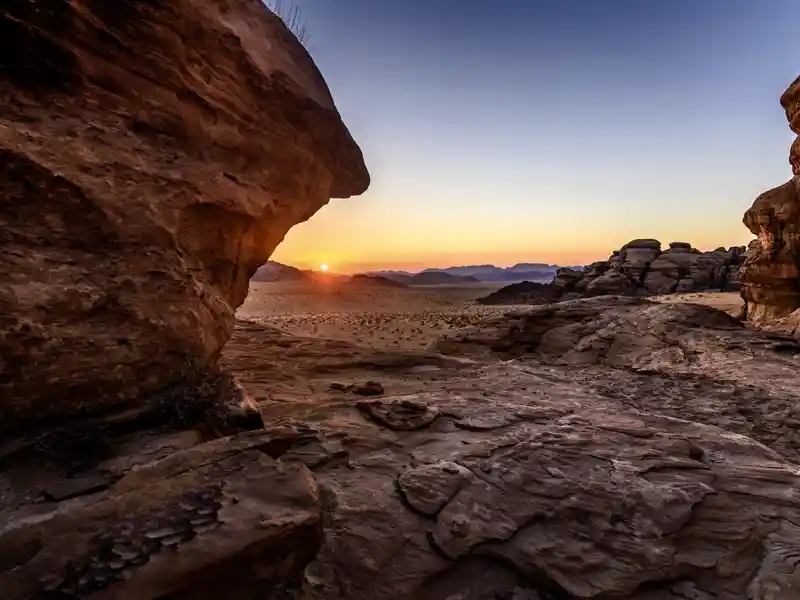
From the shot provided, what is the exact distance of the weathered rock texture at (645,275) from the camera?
124 feet

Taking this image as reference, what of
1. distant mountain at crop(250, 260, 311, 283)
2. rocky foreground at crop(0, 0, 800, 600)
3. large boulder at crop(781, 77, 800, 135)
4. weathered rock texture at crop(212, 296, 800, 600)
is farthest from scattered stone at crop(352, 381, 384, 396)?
distant mountain at crop(250, 260, 311, 283)

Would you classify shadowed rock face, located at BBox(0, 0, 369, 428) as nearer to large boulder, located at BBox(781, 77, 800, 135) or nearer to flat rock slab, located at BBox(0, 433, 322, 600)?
flat rock slab, located at BBox(0, 433, 322, 600)

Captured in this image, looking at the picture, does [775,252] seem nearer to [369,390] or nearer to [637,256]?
[369,390]

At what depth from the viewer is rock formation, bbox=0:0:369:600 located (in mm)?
2074

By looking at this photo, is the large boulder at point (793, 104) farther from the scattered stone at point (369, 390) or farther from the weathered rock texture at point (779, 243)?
the scattered stone at point (369, 390)

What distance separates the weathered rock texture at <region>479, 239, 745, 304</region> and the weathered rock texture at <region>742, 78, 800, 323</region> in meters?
19.9

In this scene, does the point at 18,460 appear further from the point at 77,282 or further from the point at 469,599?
the point at 469,599

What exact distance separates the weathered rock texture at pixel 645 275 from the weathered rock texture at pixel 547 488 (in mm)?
34227

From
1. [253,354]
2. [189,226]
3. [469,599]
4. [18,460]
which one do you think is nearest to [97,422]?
[18,460]

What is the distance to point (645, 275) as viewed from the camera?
39344mm

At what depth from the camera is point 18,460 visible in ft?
8.65

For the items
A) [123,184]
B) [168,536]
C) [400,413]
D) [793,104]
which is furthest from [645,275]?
[168,536]

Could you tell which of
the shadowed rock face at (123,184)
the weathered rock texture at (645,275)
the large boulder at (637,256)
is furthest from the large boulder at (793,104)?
the large boulder at (637,256)

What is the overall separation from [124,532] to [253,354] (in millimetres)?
5383
